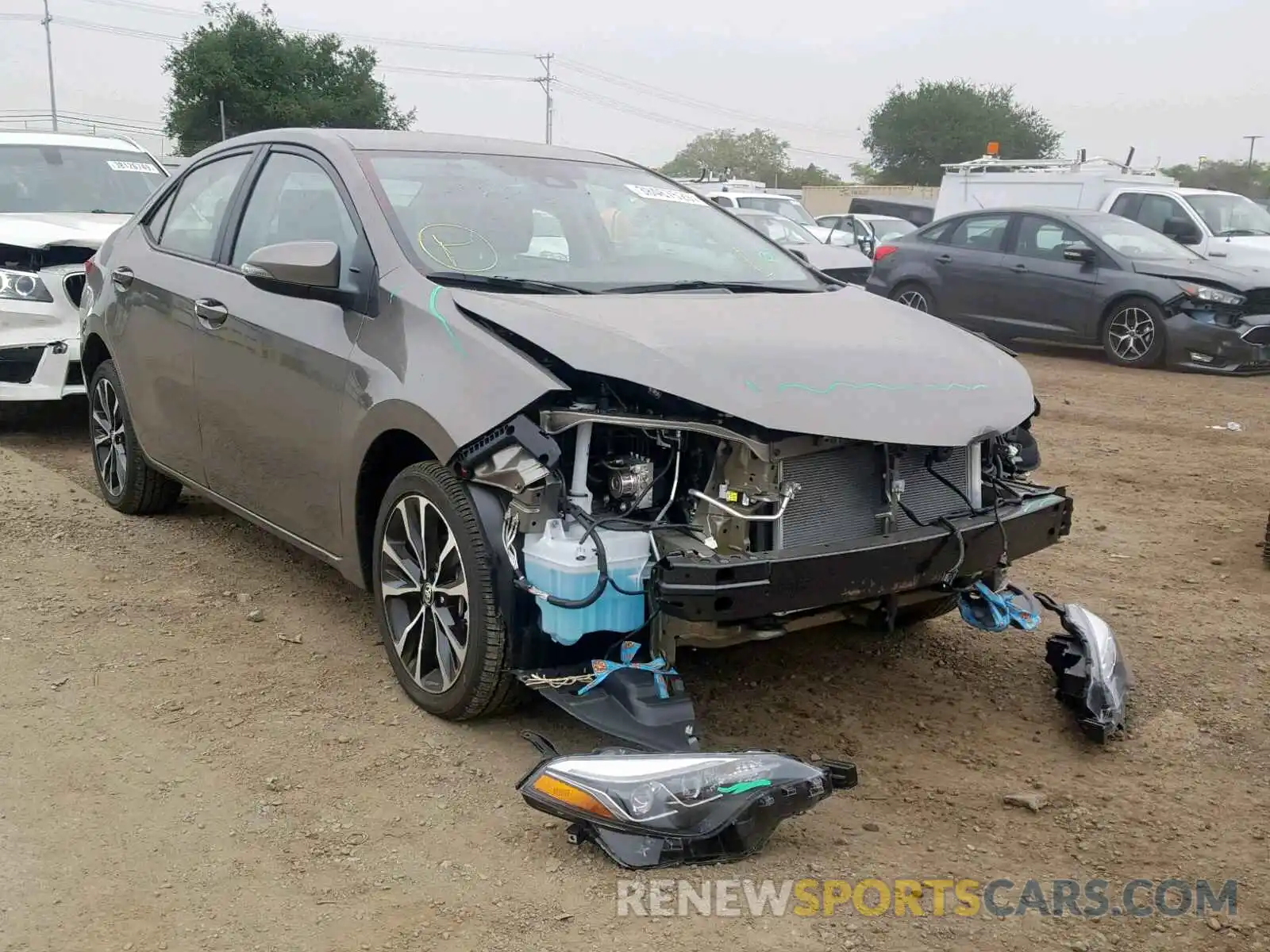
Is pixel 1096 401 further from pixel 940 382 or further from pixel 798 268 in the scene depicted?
pixel 940 382

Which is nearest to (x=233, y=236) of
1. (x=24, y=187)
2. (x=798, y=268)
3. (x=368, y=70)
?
(x=798, y=268)

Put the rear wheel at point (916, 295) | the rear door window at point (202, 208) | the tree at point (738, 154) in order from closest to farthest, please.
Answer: the rear door window at point (202, 208)
the rear wheel at point (916, 295)
the tree at point (738, 154)

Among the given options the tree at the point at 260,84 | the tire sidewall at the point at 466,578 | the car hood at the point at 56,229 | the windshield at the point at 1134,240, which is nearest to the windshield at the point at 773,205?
the windshield at the point at 1134,240

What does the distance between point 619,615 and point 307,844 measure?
3.08 feet

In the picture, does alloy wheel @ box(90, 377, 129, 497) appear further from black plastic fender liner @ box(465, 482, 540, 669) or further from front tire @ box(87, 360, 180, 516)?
black plastic fender liner @ box(465, 482, 540, 669)

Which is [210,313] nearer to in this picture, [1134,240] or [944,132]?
[1134,240]

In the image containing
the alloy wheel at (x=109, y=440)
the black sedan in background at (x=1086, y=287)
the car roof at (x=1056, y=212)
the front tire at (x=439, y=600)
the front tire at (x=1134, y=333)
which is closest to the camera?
the front tire at (x=439, y=600)

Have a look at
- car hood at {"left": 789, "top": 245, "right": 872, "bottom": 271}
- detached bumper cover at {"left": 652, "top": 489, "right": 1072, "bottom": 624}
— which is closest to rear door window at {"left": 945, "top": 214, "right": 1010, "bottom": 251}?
car hood at {"left": 789, "top": 245, "right": 872, "bottom": 271}

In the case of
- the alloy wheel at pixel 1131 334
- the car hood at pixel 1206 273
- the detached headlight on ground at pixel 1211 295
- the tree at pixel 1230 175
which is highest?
the tree at pixel 1230 175

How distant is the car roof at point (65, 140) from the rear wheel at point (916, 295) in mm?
7497

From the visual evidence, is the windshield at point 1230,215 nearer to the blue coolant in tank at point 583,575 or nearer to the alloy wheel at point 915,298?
the alloy wheel at point 915,298

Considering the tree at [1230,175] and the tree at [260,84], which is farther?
the tree at [260,84]

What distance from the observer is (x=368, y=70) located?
51906mm

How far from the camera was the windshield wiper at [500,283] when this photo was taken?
3.54 meters
